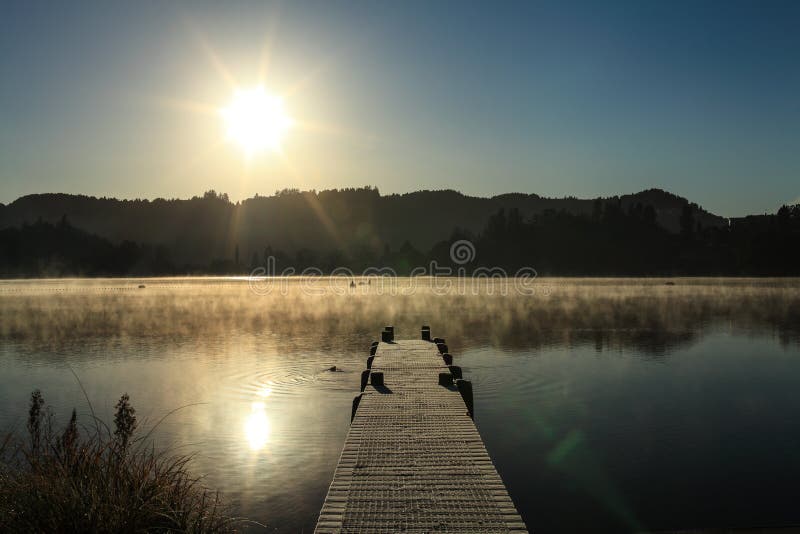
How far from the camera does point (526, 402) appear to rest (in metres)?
22.3

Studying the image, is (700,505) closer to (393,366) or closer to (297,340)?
(393,366)

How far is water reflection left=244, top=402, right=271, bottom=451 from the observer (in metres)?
A: 17.6

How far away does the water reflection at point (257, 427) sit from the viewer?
17.6 m

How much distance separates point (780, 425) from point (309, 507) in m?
13.8

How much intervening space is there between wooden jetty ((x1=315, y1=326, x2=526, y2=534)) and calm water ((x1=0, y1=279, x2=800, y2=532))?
1956 mm

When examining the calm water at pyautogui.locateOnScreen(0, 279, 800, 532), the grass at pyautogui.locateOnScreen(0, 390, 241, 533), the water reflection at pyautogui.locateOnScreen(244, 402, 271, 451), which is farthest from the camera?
the water reflection at pyautogui.locateOnScreen(244, 402, 271, 451)

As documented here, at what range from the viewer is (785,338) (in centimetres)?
3891

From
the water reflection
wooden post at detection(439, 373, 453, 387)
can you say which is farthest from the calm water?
wooden post at detection(439, 373, 453, 387)

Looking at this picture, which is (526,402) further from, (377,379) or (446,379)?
(377,379)

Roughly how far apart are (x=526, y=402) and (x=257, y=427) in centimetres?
898

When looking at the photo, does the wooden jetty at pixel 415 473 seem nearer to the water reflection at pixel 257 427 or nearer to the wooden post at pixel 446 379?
the wooden post at pixel 446 379

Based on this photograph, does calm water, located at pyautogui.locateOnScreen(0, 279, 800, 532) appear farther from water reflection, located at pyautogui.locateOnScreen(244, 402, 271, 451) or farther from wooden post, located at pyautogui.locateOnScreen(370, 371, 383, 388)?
wooden post, located at pyautogui.locateOnScreen(370, 371, 383, 388)

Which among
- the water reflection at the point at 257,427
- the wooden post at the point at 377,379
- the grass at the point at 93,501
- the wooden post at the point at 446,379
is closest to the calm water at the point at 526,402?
the water reflection at the point at 257,427

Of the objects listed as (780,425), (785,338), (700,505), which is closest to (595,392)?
(780,425)
